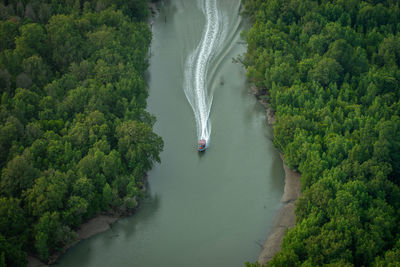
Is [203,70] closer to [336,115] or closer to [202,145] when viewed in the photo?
[202,145]

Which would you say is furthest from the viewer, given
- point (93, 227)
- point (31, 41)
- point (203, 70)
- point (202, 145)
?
point (203, 70)

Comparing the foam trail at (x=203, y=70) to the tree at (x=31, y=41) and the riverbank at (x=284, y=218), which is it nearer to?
the riverbank at (x=284, y=218)

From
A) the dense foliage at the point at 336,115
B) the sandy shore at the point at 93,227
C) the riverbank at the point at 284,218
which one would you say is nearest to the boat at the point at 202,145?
the dense foliage at the point at 336,115

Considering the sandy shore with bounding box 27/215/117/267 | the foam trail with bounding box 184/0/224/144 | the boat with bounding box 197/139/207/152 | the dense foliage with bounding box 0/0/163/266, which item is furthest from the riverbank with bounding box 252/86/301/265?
the sandy shore with bounding box 27/215/117/267

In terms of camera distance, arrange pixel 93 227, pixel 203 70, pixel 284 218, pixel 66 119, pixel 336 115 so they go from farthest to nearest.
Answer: pixel 203 70, pixel 336 115, pixel 66 119, pixel 284 218, pixel 93 227

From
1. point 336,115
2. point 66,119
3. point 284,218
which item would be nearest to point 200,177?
point 284,218

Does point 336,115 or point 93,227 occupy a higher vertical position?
point 336,115

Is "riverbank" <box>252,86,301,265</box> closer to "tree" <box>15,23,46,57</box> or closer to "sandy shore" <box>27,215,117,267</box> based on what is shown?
"sandy shore" <box>27,215,117,267</box>
